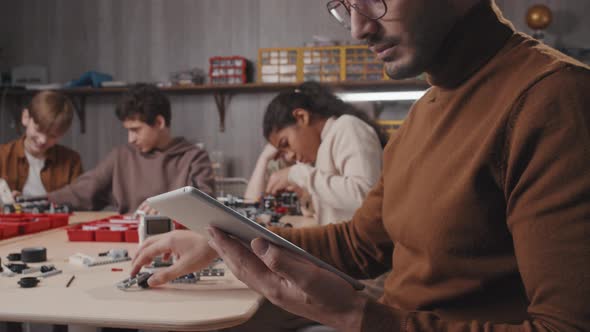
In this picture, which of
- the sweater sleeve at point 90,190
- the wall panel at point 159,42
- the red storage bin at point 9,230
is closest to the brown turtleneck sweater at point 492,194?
the red storage bin at point 9,230

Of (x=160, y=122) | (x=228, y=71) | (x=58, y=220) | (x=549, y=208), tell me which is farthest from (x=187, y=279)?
(x=228, y=71)

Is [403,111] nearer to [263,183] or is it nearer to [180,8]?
[263,183]

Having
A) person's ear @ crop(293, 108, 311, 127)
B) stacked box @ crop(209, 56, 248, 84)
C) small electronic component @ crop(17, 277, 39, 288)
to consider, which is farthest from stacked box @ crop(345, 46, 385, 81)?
small electronic component @ crop(17, 277, 39, 288)

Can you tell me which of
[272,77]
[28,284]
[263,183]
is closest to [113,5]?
[272,77]

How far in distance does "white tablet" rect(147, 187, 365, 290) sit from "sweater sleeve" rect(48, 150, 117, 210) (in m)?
2.16

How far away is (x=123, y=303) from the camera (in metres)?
1.05

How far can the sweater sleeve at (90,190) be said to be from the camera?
9.29 ft

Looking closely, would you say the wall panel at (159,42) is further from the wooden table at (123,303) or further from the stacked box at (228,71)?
the wooden table at (123,303)

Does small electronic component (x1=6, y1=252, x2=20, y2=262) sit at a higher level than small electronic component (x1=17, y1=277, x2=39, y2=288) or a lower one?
lower

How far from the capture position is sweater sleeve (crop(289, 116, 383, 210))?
1907 millimetres

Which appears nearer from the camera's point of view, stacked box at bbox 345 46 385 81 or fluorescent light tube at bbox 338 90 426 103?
stacked box at bbox 345 46 385 81

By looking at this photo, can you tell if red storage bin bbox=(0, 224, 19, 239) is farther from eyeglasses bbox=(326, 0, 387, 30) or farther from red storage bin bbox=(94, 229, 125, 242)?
eyeglasses bbox=(326, 0, 387, 30)

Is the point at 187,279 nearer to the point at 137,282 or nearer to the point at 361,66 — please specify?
the point at 137,282

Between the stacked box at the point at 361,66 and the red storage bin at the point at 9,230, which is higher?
the stacked box at the point at 361,66
